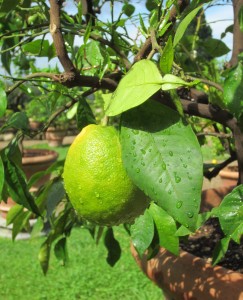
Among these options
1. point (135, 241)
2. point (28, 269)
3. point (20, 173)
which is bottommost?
point (28, 269)

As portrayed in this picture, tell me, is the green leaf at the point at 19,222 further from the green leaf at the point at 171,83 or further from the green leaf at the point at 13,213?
the green leaf at the point at 171,83

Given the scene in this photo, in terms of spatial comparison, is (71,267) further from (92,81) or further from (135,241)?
(92,81)

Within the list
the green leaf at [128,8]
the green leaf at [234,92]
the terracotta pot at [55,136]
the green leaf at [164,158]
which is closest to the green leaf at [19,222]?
the green leaf at [128,8]

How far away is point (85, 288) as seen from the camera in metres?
1.96

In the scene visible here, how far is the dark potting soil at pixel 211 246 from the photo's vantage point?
112 centimetres

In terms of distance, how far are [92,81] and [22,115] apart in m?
0.18

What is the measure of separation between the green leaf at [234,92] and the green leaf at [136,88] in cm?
28

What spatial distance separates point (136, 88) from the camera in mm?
362

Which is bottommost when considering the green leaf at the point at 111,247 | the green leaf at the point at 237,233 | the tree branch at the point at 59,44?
the green leaf at the point at 111,247

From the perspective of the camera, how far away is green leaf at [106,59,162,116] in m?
0.35

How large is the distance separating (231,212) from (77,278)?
1.56 meters

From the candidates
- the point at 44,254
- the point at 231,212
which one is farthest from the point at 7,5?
the point at 44,254

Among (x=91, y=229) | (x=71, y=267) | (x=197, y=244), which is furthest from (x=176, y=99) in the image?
(x=71, y=267)

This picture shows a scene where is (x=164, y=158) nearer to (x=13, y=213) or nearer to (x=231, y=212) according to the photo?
(x=231, y=212)
